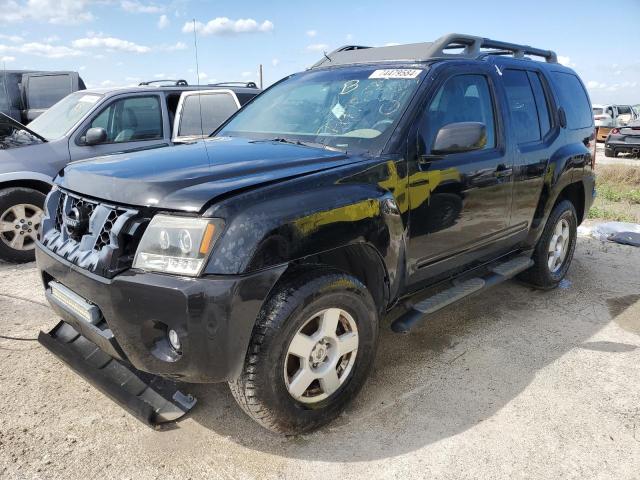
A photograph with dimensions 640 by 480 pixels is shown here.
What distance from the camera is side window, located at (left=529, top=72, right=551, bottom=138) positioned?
4293 millimetres

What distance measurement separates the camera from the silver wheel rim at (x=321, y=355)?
256cm

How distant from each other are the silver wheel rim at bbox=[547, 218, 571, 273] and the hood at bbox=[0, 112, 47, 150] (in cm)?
516

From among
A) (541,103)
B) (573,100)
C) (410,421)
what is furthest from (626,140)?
(410,421)

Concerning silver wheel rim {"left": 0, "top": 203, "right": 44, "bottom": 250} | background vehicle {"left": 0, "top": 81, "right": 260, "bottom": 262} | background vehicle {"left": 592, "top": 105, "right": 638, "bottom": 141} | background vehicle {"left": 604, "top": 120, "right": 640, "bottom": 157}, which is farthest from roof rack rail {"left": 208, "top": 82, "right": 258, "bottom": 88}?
background vehicle {"left": 592, "top": 105, "right": 638, "bottom": 141}

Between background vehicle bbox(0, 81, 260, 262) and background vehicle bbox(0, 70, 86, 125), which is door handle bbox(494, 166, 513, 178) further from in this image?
background vehicle bbox(0, 70, 86, 125)

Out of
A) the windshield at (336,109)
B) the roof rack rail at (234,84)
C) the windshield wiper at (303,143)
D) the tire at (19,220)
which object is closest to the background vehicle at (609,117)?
the roof rack rail at (234,84)

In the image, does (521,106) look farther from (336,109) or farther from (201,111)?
(201,111)

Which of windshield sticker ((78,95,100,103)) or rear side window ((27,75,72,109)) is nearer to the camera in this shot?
windshield sticker ((78,95,100,103))

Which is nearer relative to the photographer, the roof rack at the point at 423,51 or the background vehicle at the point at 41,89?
the roof rack at the point at 423,51

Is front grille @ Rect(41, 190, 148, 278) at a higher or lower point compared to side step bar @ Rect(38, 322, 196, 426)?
higher

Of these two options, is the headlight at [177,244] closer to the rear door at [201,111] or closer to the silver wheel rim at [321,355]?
the silver wheel rim at [321,355]

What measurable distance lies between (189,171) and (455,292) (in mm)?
1967

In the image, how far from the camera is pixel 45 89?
11406 millimetres

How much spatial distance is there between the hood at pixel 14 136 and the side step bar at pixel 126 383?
3249 millimetres
